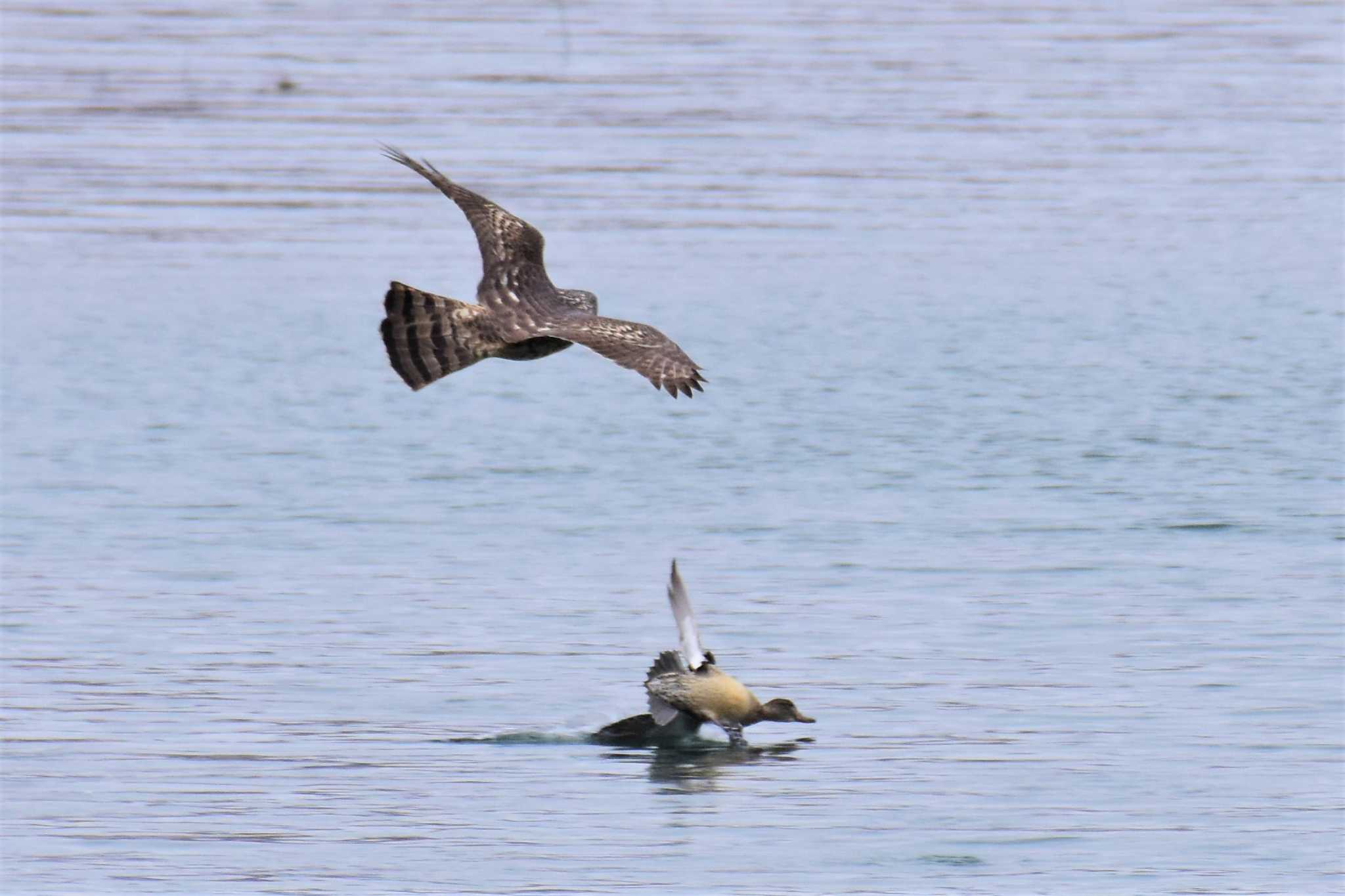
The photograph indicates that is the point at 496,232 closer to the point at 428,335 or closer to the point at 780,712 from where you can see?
the point at 428,335

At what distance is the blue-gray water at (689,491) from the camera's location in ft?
27.7

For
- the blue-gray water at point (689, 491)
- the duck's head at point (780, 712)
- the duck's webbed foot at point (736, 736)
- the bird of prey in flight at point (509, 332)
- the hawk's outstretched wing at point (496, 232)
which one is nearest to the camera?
the bird of prey in flight at point (509, 332)

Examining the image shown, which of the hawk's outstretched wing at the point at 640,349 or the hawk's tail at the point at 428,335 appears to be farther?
the hawk's tail at the point at 428,335

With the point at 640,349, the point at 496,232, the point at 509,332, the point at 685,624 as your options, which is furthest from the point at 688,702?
the point at 496,232

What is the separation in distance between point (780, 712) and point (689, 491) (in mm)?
4171

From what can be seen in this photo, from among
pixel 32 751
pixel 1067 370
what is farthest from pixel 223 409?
pixel 32 751

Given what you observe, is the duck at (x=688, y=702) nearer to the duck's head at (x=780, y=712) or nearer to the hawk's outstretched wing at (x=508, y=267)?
the duck's head at (x=780, y=712)

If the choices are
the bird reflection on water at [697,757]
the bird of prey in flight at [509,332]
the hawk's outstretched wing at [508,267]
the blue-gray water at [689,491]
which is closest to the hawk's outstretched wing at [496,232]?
the hawk's outstretched wing at [508,267]

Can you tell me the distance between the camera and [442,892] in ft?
25.2

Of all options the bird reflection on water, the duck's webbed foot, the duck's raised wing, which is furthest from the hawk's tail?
the duck's webbed foot

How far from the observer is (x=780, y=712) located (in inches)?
363

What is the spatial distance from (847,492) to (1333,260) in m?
8.25

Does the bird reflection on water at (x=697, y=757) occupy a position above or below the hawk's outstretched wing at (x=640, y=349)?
below

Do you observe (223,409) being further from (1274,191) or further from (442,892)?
(1274,191)
